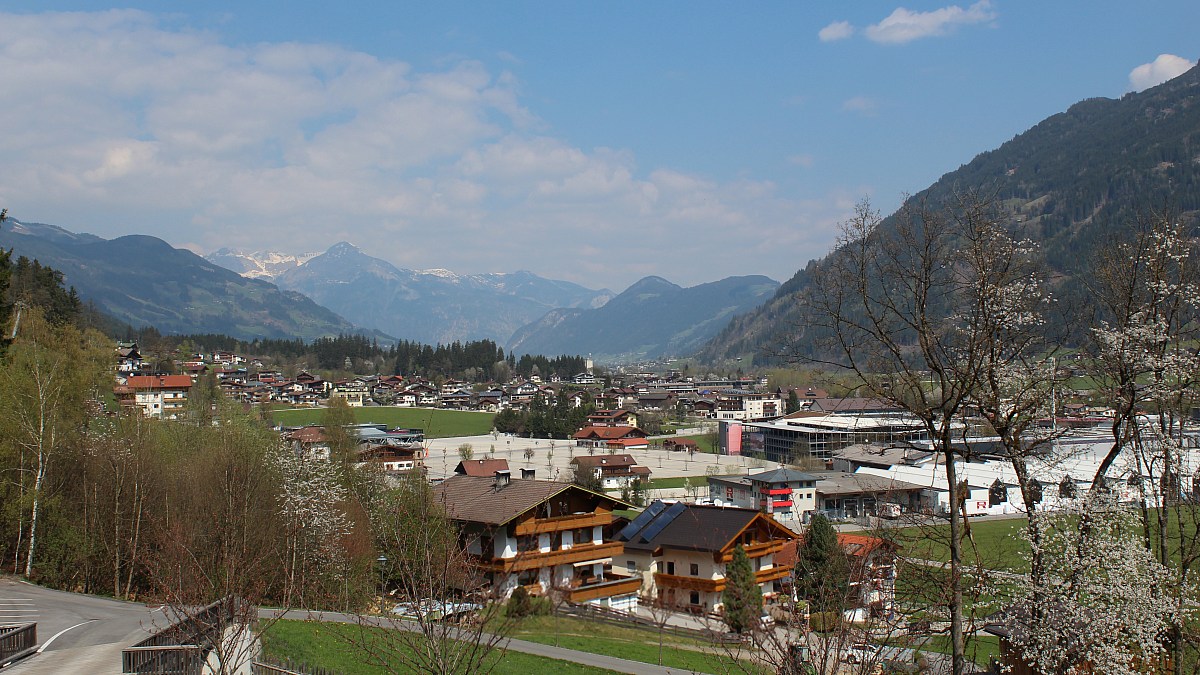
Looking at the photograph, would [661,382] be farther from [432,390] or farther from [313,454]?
[313,454]

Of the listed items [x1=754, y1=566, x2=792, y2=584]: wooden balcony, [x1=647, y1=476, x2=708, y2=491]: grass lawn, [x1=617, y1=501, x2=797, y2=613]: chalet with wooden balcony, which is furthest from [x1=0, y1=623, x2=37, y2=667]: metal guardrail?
[x1=647, y1=476, x2=708, y2=491]: grass lawn

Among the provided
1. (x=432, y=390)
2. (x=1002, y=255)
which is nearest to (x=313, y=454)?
(x=1002, y=255)

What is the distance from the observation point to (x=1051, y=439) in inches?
325

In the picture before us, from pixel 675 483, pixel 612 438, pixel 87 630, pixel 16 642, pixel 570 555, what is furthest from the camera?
pixel 612 438

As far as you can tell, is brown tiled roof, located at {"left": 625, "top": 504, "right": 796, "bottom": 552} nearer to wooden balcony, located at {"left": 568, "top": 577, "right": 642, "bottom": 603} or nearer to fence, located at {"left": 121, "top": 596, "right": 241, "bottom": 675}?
wooden balcony, located at {"left": 568, "top": 577, "right": 642, "bottom": 603}

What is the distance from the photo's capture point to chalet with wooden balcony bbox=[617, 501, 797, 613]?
25.0 m

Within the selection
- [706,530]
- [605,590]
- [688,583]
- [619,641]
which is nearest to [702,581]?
[688,583]

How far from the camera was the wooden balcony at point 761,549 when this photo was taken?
24.9 meters

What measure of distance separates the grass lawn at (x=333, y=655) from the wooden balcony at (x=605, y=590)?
24.1ft

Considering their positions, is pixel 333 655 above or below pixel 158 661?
below

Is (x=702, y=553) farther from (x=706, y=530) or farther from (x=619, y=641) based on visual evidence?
(x=619, y=641)

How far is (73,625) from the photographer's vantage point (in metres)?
15.0

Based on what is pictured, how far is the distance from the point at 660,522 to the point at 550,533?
572 centimetres

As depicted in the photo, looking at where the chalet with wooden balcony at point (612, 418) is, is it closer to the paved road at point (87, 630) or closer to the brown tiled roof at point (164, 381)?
the brown tiled roof at point (164, 381)
